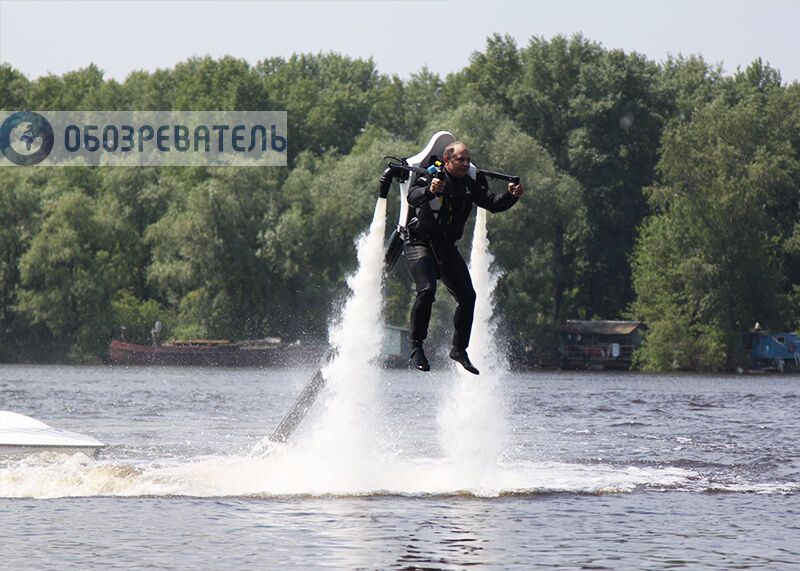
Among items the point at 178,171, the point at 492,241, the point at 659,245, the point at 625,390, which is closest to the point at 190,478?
the point at 625,390

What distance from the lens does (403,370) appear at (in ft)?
291

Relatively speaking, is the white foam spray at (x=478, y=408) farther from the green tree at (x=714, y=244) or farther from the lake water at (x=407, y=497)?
the green tree at (x=714, y=244)

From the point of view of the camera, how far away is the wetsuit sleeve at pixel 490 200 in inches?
698

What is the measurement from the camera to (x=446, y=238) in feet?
60.5

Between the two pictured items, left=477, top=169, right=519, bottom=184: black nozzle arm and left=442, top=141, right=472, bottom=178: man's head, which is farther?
left=442, top=141, right=472, bottom=178: man's head

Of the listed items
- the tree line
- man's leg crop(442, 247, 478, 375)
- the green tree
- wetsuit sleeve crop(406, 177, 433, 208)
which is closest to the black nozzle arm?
wetsuit sleeve crop(406, 177, 433, 208)

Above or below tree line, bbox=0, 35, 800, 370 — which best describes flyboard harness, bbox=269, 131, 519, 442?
below

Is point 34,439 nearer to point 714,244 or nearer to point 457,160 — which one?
point 457,160

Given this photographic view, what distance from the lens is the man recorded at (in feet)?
58.9

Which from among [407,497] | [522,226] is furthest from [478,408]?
[522,226]

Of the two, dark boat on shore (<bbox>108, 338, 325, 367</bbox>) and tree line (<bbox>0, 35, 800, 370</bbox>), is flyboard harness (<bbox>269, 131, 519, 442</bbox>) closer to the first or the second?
tree line (<bbox>0, 35, 800, 370</bbox>)

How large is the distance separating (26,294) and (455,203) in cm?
7670

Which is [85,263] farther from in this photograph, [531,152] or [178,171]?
[531,152]

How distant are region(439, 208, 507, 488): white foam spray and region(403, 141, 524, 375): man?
8.52ft
